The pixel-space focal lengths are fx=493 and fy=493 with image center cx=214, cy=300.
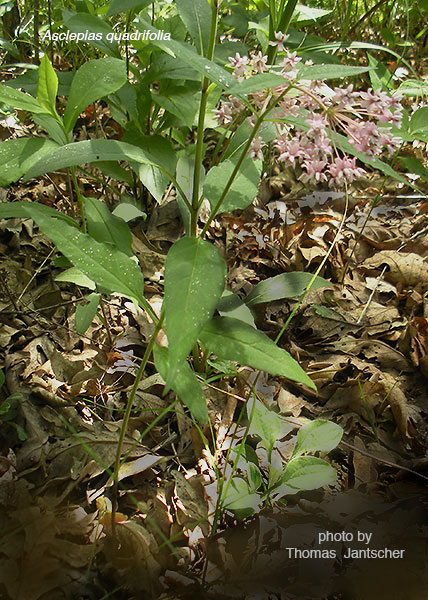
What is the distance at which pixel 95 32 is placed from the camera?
1.73 m

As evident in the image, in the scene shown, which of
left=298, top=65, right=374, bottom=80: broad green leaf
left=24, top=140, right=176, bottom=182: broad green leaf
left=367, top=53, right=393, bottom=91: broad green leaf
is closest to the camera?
left=298, top=65, right=374, bottom=80: broad green leaf

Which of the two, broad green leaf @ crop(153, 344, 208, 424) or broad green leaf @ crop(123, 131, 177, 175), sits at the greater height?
broad green leaf @ crop(123, 131, 177, 175)

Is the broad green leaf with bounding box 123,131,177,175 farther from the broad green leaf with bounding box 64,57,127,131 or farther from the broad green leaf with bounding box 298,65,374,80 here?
the broad green leaf with bounding box 298,65,374,80

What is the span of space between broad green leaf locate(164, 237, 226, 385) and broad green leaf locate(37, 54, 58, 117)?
66 centimetres

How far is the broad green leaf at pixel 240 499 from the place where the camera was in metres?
1.22

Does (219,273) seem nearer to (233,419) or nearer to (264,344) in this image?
(264,344)

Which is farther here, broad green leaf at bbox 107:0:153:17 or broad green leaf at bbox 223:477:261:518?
broad green leaf at bbox 107:0:153:17

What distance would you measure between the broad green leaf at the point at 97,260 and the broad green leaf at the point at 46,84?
0.54 metres

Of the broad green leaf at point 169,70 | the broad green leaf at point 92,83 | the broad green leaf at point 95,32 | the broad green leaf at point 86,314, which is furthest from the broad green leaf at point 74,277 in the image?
the broad green leaf at point 95,32

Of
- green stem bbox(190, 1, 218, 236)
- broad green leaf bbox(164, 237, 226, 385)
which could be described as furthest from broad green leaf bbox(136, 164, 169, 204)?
broad green leaf bbox(164, 237, 226, 385)

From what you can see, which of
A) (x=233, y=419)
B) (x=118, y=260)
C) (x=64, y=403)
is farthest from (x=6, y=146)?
(x=233, y=419)

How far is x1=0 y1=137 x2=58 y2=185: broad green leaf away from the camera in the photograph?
4.25 feet

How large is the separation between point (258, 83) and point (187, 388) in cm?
59

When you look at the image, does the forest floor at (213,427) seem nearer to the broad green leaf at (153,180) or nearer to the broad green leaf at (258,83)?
the broad green leaf at (153,180)
